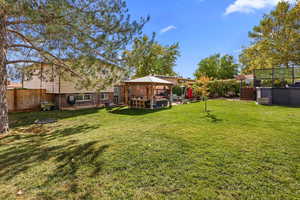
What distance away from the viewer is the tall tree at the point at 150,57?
7.75 metres

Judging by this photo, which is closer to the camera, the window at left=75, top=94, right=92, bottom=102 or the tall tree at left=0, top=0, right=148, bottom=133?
the tall tree at left=0, top=0, right=148, bottom=133

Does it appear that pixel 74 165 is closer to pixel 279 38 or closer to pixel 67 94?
pixel 67 94

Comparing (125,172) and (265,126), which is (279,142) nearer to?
Answer: (265,126)

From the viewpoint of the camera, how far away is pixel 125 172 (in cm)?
335

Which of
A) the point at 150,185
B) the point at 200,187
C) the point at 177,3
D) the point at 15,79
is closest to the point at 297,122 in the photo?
the point at 200,187

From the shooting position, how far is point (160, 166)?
11.6 ft

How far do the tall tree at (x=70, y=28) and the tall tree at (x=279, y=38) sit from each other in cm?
1808

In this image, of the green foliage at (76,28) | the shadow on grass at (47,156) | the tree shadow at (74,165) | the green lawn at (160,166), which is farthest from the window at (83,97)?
the tree shadow at (74,165)

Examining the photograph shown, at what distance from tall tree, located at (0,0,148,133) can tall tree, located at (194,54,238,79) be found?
3193cm

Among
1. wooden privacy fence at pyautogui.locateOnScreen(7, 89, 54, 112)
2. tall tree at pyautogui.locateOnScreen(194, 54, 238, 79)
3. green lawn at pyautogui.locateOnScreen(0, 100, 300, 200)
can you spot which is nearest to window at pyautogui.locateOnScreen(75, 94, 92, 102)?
wooden privacy fence at pyautogui.locateOnScreen(7, 89, 54, 112)

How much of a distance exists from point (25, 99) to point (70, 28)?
32.4 ft

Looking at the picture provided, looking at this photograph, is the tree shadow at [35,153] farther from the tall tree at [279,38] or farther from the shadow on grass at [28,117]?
the tall tree at [279,38]

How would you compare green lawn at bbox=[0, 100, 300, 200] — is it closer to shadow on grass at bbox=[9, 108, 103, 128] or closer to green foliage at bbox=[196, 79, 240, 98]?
shadow on grass at bbox=[9, 108, 103, 128]

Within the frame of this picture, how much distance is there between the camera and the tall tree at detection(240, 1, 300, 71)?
55.1 ft
